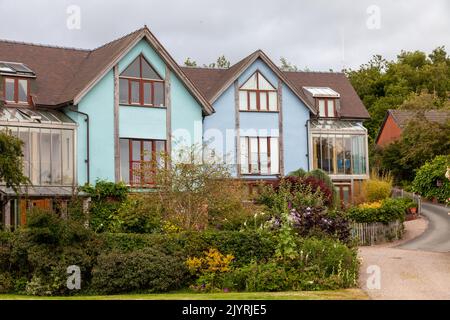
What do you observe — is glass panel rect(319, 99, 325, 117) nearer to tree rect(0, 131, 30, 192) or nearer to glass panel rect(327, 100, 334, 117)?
glass panel rect(327, 100, 334, 117)

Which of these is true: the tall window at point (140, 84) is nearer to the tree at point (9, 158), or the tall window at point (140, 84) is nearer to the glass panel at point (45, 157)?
the glass panel at point (45, 157)

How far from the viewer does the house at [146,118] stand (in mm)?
36812

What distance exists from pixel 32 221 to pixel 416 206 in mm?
24354

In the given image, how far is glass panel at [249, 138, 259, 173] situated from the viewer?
43.4 metres

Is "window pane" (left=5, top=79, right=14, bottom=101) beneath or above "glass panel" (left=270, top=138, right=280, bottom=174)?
above

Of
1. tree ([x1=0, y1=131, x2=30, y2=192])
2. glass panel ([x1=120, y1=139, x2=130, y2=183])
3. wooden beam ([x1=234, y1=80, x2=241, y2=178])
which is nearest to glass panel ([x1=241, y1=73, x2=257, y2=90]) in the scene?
wooden beam ([x1=234, y1=80, x2=241, y2=178])

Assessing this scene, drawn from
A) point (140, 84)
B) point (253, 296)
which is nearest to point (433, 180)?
point (140, 84)

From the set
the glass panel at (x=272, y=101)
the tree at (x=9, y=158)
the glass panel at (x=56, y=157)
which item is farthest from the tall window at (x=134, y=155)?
the tree at (x=9, y=158)

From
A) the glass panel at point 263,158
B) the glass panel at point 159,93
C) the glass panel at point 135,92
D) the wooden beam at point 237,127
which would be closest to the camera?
the glass panel at point 135,92

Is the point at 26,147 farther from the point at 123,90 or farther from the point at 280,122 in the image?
the point at 280,122

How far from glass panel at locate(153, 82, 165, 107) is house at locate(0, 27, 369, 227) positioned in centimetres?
5

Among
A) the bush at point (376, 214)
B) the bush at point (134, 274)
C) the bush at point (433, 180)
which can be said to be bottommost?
the bush at point (134, 274)

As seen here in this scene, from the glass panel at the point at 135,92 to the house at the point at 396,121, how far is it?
75.3 feet

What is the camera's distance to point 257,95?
43875 mm
